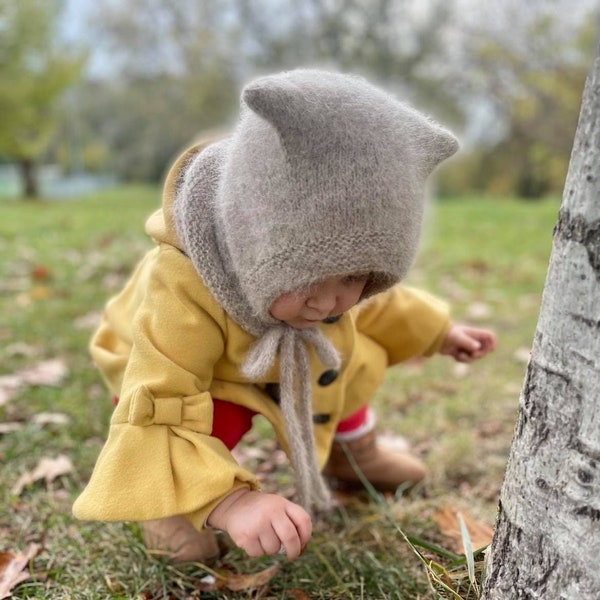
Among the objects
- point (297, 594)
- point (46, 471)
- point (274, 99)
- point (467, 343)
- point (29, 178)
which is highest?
point (274, 99)

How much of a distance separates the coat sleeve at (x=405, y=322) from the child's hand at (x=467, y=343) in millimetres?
24

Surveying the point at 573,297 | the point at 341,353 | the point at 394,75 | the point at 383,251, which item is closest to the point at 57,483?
the point at 341,353

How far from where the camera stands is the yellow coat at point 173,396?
4.28 feet

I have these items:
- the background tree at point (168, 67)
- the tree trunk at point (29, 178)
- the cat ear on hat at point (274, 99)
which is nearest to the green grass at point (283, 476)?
the cat ear on hat at point (274, 99)

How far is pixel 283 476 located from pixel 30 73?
47.2 feet

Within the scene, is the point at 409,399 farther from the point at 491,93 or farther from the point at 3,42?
the point at 3,42

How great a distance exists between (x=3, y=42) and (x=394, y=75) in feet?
32.7

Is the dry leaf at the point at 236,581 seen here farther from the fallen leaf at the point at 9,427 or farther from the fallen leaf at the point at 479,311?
the fallen leaf at the point at 479,311

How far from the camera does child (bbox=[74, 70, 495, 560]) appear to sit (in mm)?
1157

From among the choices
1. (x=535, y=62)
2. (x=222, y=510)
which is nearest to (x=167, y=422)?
(x=222, y=510)

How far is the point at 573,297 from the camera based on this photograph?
96 centimetres

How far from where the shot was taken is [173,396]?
1370mm

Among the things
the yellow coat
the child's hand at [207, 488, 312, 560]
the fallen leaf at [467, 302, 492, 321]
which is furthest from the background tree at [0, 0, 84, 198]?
the child's hand at [207, 488, 312, 560]

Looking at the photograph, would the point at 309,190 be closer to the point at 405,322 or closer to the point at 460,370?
the point at 405,322
